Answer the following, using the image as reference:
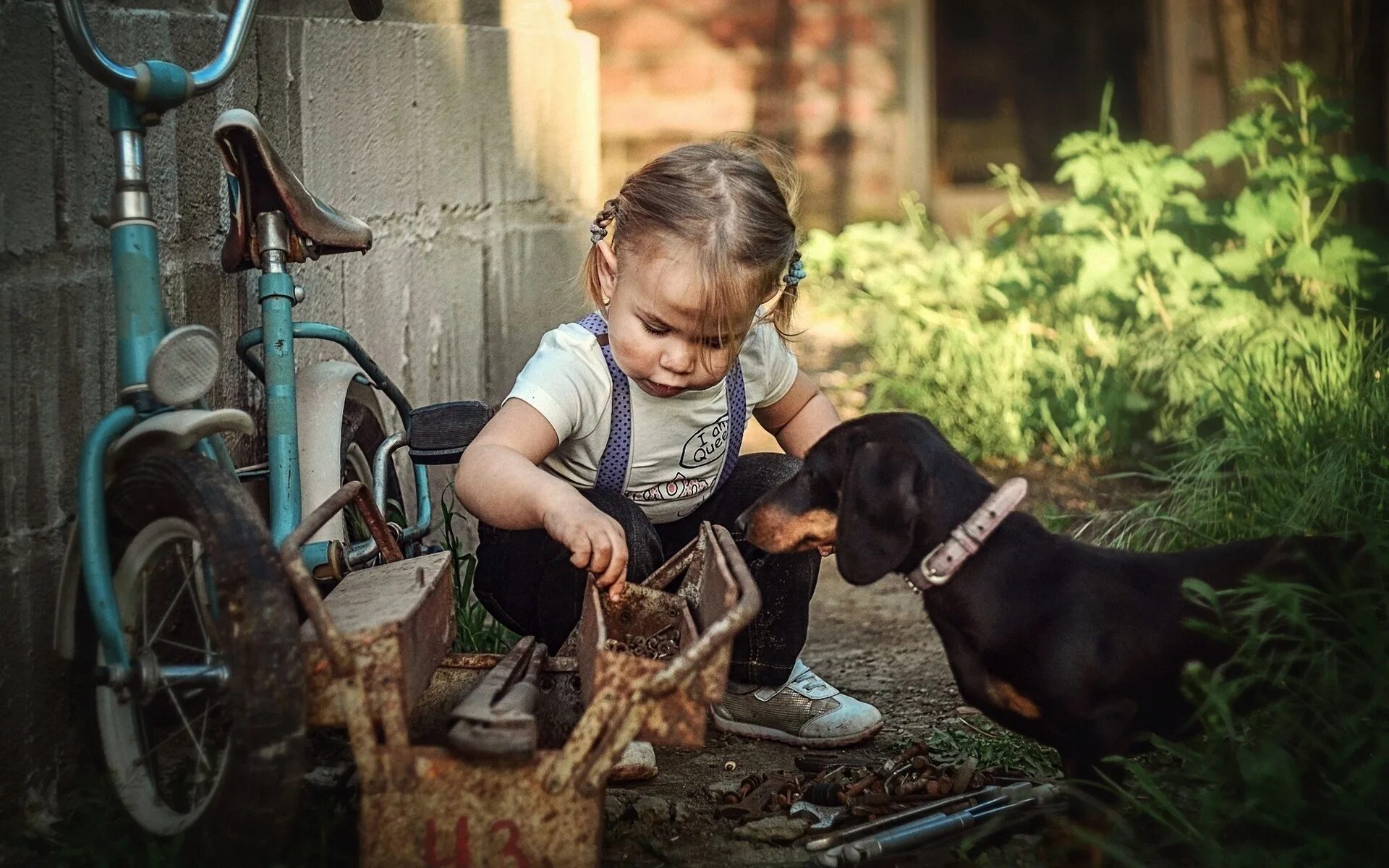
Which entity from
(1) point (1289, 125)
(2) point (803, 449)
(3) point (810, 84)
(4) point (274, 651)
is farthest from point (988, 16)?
(4) point (274, 651)

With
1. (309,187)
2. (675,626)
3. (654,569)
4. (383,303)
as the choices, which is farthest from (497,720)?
(383,303)

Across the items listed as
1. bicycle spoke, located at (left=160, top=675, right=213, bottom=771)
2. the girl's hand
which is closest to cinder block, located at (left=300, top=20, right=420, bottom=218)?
the girl's hand

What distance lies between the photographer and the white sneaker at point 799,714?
275 centimetres

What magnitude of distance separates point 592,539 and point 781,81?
6.82 m

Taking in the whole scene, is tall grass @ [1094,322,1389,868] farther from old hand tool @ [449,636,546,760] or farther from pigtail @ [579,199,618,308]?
pigtail @ [579,199,618,308]

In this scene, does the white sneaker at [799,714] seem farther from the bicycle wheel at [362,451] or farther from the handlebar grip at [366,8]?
the handlebar grip at [366,8]

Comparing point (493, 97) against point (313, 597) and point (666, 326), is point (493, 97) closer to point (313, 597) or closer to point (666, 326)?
point (666, 326)

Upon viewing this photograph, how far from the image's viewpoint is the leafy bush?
14.9ft

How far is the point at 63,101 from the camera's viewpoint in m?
2.28

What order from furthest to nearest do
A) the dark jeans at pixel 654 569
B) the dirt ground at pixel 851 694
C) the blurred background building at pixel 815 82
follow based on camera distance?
the blurred background building at pixel 815 82
the dark jeans at pixel 654 569
the dirt ground at pixel 851 694

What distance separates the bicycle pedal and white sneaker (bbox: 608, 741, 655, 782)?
0.65 metres

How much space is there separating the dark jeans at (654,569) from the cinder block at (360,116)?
3.03 feet

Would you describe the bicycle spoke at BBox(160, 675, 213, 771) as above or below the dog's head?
below

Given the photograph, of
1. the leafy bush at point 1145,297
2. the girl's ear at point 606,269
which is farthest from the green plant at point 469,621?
the leafy bush at point 1145,297
